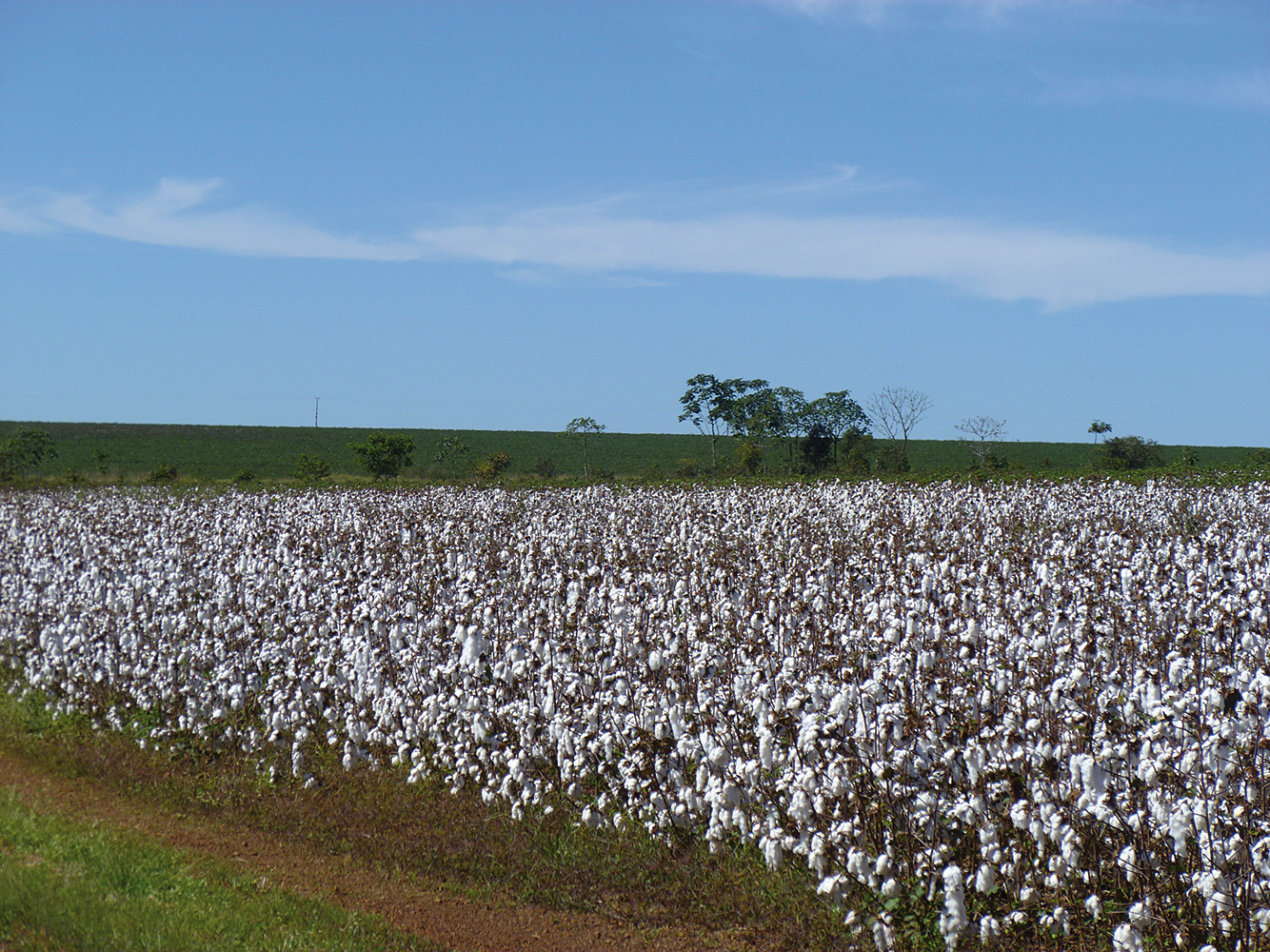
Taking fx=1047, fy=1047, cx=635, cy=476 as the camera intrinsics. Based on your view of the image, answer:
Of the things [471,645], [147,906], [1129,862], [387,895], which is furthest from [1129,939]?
[147,906]

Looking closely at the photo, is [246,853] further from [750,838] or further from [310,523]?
[310,523]

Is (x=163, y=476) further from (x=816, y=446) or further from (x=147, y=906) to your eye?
(x=147, y=906)

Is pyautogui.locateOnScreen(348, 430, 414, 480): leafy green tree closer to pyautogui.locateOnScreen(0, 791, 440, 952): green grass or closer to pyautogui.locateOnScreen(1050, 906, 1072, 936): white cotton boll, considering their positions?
pyautogui.locateOnScreen(0, 791, 440, 952): green grass

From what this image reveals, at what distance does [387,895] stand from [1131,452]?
194ft

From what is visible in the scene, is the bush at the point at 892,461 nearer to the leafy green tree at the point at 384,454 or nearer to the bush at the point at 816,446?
the bush at the point at 816,446

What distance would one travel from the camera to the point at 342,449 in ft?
493

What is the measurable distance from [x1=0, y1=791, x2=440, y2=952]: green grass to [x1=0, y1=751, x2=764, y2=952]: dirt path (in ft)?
0.77

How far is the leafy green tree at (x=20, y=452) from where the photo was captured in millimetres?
57750

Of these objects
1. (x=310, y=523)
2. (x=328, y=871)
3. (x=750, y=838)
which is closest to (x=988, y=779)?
(x=750, y=838)

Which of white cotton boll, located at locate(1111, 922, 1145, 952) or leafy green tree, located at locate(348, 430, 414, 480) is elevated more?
leafy green tree, located at locate(348, 430, 414, 480)

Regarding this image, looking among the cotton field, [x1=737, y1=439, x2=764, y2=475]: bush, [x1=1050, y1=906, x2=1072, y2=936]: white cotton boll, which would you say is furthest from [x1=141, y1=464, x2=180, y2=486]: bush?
[x1=1050, y1=906, x2=1072, y2=936]: white cotton boll

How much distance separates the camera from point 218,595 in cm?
1480

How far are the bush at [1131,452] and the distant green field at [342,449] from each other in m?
28.5

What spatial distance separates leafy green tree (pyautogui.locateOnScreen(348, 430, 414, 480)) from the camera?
2562 inches
